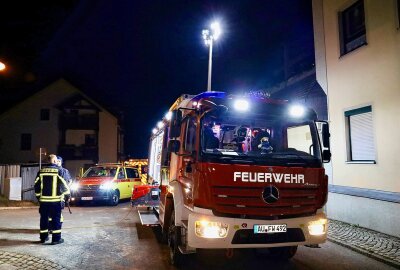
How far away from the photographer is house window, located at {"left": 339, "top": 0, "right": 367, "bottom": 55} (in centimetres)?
943

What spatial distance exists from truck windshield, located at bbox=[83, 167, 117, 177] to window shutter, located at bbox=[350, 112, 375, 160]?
32.4ft

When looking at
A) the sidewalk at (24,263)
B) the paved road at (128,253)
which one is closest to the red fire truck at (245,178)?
the paved road at (128,253)

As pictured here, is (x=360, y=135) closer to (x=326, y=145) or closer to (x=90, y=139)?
(x=326, y=145)

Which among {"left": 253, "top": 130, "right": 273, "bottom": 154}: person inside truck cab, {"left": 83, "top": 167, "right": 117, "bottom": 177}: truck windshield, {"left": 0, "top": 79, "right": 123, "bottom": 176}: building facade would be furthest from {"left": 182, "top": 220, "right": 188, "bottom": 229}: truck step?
{"left": 0, "top": 79, "right": 123, "bottom": 176}: building facade

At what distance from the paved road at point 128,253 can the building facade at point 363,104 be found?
1.89m

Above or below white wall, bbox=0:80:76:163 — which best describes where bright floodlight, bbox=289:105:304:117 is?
below

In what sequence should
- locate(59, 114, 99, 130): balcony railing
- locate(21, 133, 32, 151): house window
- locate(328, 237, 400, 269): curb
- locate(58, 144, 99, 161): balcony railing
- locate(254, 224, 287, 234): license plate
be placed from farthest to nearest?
locate(59, 114, 99, 130): balcony railing
locate(58, 144, 99, 161): balcony railing
locate(21, 133, 32, 151): house window
locate(328, 237, 400, 269): curb
locate(254, 224, 287, 234): license plate

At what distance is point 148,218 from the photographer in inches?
335

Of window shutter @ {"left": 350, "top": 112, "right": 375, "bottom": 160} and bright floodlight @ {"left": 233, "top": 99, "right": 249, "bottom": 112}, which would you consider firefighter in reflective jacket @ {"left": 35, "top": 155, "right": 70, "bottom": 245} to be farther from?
window shutter @ {"left": 350, "top": 112, "right": 375, "bottom": 160}

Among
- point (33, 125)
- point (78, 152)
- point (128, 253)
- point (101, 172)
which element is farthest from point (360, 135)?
point (33, 125)

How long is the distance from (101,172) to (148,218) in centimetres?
743

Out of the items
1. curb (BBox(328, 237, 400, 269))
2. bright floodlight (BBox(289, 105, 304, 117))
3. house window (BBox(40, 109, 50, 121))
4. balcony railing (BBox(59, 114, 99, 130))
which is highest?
house window (BBox(40, 109, 50, 121))

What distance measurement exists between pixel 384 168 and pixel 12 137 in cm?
3649

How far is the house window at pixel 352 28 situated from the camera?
30.9 feet
